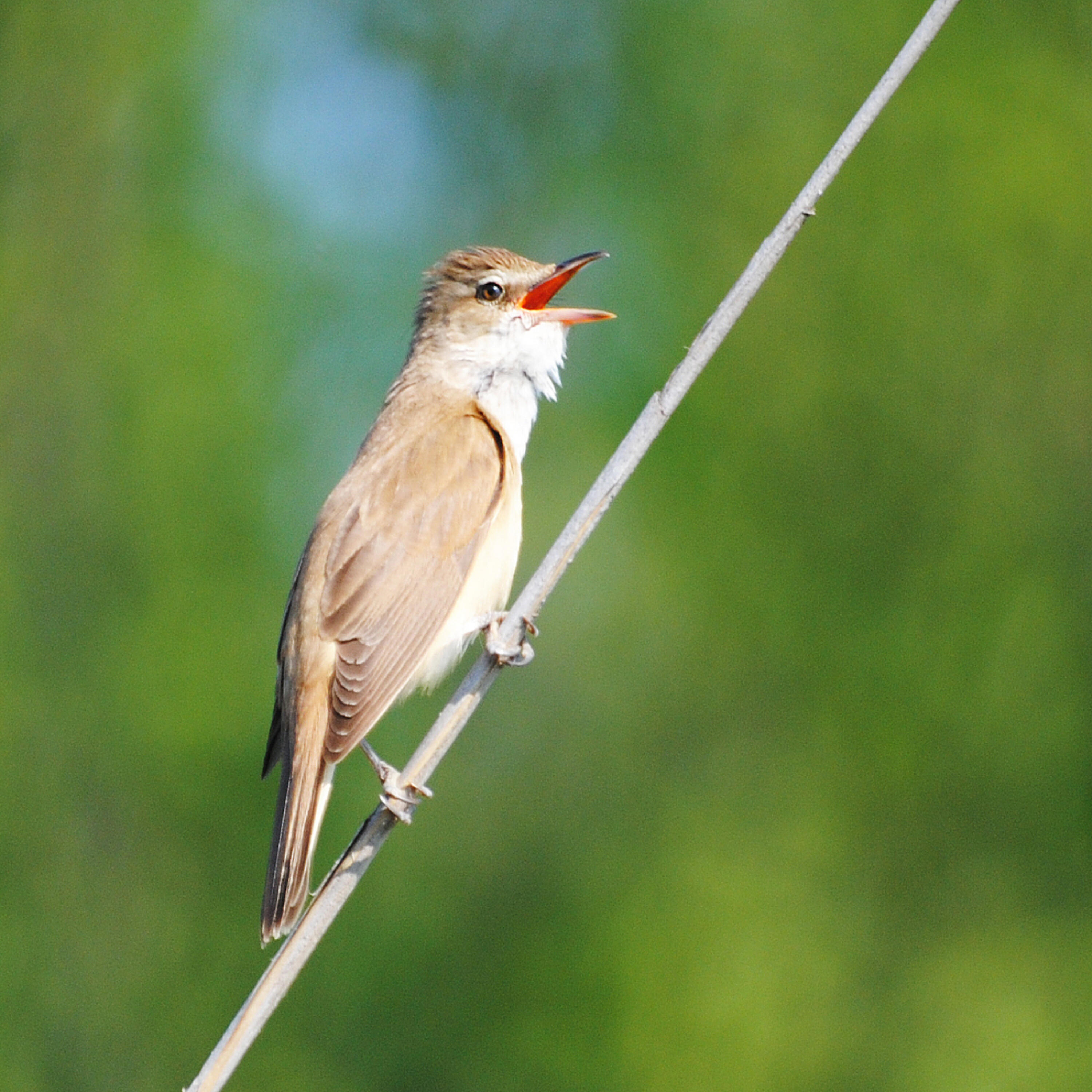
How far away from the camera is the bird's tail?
161 inches

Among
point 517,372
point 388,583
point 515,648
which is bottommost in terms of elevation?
point 515,648

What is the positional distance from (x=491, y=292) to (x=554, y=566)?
217 centimetres

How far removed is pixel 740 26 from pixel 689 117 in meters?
1.11

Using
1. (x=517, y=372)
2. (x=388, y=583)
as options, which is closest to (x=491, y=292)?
(x=517, y=372)

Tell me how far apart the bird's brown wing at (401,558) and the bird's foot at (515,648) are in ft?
1.97

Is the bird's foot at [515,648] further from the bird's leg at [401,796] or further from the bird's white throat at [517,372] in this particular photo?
the bird's white throat at [517,372]

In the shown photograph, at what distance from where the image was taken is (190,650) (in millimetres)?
11609

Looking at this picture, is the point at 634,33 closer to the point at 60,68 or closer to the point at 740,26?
the point at 740,26

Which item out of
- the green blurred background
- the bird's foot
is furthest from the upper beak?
the green blurred background

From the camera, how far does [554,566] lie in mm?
4055

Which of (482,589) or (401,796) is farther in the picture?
(482,589)

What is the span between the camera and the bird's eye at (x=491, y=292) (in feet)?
19.2

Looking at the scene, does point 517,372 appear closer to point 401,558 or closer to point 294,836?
point 401,558

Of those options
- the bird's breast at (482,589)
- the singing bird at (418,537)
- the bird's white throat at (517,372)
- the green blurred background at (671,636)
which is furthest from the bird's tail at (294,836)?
the green blurred background at (671,636)
